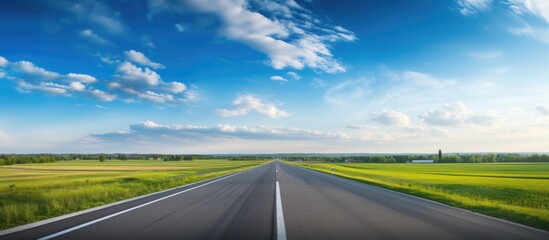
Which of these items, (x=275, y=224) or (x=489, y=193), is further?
(x=489, y=193)

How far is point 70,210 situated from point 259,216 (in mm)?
5986

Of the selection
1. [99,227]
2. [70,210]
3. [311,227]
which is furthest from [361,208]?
[70,210]

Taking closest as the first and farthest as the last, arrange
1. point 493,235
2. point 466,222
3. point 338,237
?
point 338,237 < point 493,235 < point 466,222

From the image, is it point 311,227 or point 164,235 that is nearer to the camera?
point 164,235

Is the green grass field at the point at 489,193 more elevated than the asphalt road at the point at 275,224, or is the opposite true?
the asphalt road at the point at 275,224

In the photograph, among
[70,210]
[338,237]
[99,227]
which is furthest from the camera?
[70,210]

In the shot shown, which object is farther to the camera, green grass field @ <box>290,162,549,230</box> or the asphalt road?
green grass field @ <box>290,162,549,230</box>

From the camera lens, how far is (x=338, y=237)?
265 inches

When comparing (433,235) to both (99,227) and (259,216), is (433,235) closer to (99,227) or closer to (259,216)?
(259,216)

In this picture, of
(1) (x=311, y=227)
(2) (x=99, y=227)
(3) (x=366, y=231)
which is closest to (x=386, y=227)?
(3) (x=366, y=231)

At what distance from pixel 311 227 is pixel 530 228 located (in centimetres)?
499

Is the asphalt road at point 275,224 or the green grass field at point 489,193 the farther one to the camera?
the green grass field at point 489,193

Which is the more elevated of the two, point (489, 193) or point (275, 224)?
point (275, 224)

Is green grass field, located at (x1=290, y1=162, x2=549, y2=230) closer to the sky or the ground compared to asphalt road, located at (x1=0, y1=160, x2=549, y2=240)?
closer to the ground
